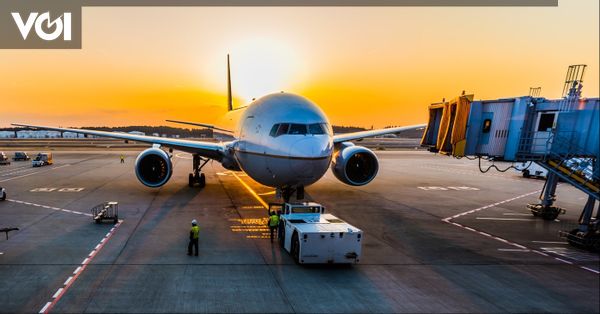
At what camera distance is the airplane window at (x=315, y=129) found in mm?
17344

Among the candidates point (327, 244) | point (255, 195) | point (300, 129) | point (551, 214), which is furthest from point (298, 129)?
point (551, 214)

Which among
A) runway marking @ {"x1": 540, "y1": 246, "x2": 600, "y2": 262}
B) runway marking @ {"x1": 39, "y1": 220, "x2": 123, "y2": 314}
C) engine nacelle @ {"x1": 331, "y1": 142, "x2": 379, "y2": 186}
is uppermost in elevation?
engine nacelle @ {"x1": 331, "y1": 142, "x2": 379, "y2": 186}

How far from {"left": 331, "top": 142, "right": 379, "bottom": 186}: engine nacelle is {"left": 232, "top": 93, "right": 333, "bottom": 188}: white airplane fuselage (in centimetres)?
475

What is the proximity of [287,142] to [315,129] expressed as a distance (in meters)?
1.44

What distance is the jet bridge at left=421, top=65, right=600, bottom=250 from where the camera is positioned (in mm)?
15844

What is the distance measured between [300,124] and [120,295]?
9.62 metres

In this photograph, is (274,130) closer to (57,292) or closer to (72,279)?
(72,279)

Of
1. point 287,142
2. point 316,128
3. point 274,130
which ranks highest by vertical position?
point 316,128

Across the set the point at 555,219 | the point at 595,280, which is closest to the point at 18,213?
the point at 595,280

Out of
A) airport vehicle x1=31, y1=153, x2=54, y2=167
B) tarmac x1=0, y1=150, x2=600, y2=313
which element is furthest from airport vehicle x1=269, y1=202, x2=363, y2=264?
airport vehicle x1=31, y1=153, x2=54, y2=167

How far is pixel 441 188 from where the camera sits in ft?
109

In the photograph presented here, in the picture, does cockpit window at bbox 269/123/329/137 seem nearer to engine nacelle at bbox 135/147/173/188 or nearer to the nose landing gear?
the nose landing gear

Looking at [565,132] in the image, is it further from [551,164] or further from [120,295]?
[120,295]

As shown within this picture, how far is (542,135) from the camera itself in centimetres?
1725
